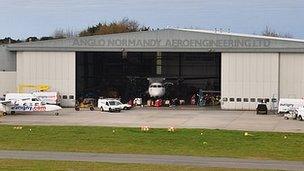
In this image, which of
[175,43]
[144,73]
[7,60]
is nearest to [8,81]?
[7,60]

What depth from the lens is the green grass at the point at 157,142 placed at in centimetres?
3175

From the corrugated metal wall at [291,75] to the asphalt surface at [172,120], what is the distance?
7.32 metres

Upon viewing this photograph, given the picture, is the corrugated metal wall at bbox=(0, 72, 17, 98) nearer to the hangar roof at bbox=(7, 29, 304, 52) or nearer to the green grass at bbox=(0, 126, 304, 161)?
the hangar roof at bbox=(7, 29, 304, 52)

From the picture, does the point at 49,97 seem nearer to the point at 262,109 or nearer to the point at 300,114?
the point at 262,109

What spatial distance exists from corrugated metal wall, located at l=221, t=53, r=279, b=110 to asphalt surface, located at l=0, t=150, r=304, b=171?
4504 cm

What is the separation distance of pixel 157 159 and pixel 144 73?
71633mm

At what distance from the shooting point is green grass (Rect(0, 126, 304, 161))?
31.8 meters

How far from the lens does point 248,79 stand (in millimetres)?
73250

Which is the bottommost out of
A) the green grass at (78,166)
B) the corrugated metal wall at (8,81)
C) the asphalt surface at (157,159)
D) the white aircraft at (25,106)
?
the asphalt surface at (157,159)

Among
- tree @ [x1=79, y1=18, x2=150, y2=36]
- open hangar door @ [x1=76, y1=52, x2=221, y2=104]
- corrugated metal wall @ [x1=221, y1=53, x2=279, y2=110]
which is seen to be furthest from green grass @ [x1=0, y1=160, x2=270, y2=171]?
tree @ [x1=79, y1=18, x2=150, y2=36]

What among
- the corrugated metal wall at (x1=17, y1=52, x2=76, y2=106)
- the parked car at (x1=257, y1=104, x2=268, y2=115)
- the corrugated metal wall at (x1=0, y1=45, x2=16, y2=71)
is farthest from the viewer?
the corrugated metal wall at (x1=0, y1=45, x2=16, y2=71)

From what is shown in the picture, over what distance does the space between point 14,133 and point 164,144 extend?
12196mm

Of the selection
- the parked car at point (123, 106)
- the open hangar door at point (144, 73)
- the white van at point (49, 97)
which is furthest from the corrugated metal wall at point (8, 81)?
the parked car at point (123, 106)

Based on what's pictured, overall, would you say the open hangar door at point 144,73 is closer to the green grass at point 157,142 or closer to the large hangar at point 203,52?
the large hangar at point 203,52
